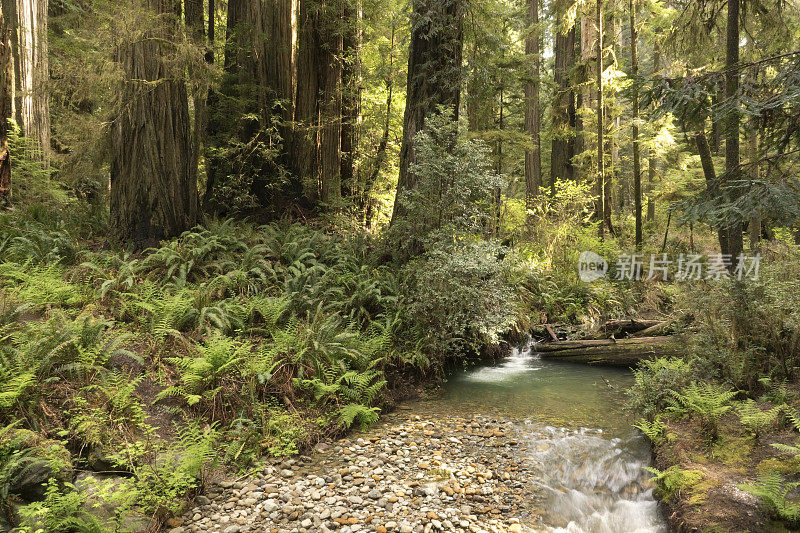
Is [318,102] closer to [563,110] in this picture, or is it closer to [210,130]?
[210,130]

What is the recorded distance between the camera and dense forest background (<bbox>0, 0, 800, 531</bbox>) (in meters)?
4.43

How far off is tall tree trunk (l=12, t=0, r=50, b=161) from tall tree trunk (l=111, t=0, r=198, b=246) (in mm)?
5166

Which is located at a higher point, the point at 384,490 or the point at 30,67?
the point at 30,67

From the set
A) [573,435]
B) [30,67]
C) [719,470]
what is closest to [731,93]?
[719,470]

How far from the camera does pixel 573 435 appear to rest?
562 cm

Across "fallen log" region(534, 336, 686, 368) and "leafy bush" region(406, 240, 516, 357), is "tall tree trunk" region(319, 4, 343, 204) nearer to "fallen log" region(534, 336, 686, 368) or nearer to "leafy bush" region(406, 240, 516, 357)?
"leafy bush" region(406, 240, 516, 357)

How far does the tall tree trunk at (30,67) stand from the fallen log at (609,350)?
12.6 meters

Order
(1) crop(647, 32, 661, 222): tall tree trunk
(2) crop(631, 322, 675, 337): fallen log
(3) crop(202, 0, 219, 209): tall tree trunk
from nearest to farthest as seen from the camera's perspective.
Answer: (2) crop(631, 322, 675, 337): fallen log → (3) crop(202, 0, 219, 209): tall tree trunk → (1) crop(647, 32, 661, 222): tall tree trunk

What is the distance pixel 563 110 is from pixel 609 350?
34.1 ft

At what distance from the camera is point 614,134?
43.4 ft

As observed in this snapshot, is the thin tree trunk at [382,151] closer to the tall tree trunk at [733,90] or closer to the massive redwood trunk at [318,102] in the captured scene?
the massive redwood trunk at [318,102]

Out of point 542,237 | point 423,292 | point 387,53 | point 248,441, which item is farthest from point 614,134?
point 248,441
